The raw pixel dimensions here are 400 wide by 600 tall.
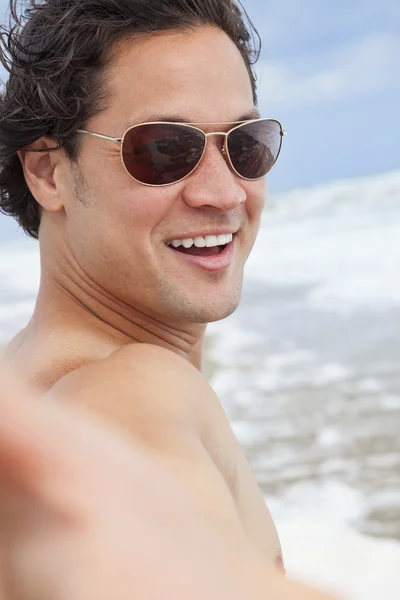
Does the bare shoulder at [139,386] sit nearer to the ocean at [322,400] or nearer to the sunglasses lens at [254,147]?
the ocean at [322,400]

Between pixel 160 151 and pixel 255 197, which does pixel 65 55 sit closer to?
pixel 160 151

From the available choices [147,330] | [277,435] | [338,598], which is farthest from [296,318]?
[338,598]

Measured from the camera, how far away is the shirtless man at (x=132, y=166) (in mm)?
→ 2312

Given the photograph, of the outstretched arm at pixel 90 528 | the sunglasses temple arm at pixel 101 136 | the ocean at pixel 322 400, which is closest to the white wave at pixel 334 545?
the ocean at pixel 322 400

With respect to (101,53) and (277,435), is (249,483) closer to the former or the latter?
(101,53)

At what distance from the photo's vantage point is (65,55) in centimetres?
243

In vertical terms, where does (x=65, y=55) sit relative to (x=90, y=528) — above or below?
above

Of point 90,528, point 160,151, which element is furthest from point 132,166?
point 90,528

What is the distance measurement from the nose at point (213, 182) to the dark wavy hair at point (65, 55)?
0.33m

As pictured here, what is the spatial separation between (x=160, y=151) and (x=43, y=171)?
1.40ft

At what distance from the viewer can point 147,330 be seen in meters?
2.54

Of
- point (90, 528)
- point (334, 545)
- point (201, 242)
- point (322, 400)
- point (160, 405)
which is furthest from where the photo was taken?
point (322, 400)

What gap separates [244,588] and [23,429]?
0.56 feet

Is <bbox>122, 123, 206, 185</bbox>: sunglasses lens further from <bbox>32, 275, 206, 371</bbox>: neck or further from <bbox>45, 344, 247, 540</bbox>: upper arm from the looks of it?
<bbox>45, 344, 247, 540</bbox>: upper arm
